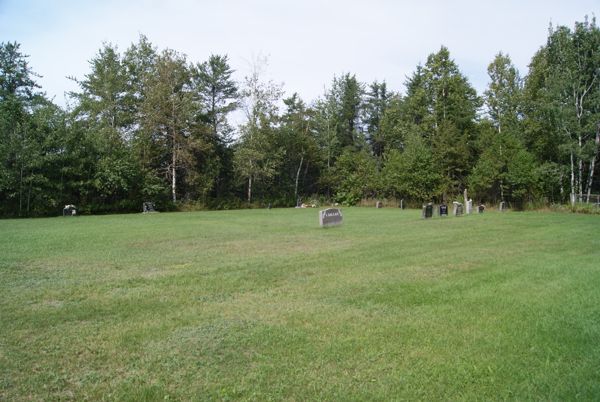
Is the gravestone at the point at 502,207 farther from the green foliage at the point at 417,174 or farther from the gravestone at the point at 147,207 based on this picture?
the gravestone at the point at 147,207

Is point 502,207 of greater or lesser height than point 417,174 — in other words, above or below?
below

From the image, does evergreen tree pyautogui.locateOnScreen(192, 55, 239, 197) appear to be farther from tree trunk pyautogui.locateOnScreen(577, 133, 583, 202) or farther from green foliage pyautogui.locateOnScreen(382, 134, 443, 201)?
tree trunk pyautogui.locateOnScreen(577, 133, 583, 202)

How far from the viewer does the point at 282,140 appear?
138ft

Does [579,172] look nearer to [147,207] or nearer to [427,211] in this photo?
[427,211]

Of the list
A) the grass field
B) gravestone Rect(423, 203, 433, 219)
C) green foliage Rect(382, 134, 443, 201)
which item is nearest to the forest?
green foliage Rect(382, 134, 443, 201)

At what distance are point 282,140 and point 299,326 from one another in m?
38.1

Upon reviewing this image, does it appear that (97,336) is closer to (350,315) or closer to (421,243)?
(350,315)

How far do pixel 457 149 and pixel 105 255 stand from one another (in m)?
33.8

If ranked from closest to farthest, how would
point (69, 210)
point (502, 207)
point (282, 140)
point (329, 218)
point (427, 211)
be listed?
1. point (329, 218)
2. point (427, 211)
3. point (69, 210)
4. point (502, 207)
5. point (282, 140)

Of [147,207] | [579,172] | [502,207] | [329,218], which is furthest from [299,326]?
[579,172]

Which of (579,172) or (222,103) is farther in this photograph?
(222,103)

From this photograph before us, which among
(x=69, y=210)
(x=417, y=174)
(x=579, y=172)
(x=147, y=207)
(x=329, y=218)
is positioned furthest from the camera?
(x=417, y=174)

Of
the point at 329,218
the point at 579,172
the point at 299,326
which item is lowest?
the point at 299,326

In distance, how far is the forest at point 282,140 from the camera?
27094 mm
